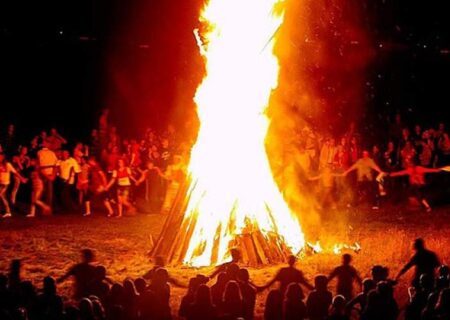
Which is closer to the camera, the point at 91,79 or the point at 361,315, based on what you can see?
the point at 361,315

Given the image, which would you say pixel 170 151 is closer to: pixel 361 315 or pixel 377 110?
pixel 377 110

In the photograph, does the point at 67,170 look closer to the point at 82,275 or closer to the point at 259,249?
the point at 259,249

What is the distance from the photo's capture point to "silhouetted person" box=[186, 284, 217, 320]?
6.67 m

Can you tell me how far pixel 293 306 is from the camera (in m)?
6.70

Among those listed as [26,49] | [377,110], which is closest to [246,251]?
[377,110]

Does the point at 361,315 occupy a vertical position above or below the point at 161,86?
below

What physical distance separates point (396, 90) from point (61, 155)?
11.9m

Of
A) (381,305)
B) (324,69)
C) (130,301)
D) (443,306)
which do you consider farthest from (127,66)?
(443,306)

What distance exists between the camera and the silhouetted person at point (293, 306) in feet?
21.9

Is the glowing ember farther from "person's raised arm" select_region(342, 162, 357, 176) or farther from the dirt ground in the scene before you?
"person's raised arm" select_region(342, 162, 357, 176)

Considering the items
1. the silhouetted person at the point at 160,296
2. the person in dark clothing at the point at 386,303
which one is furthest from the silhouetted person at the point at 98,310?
the person in dark clothing at the point at 386,303

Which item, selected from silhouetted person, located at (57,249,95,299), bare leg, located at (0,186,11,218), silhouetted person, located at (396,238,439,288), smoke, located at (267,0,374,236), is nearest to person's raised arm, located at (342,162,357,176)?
smoke, located at (267,0,374,236)

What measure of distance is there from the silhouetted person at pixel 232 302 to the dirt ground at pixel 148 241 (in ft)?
3.41

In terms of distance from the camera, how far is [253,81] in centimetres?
1104
